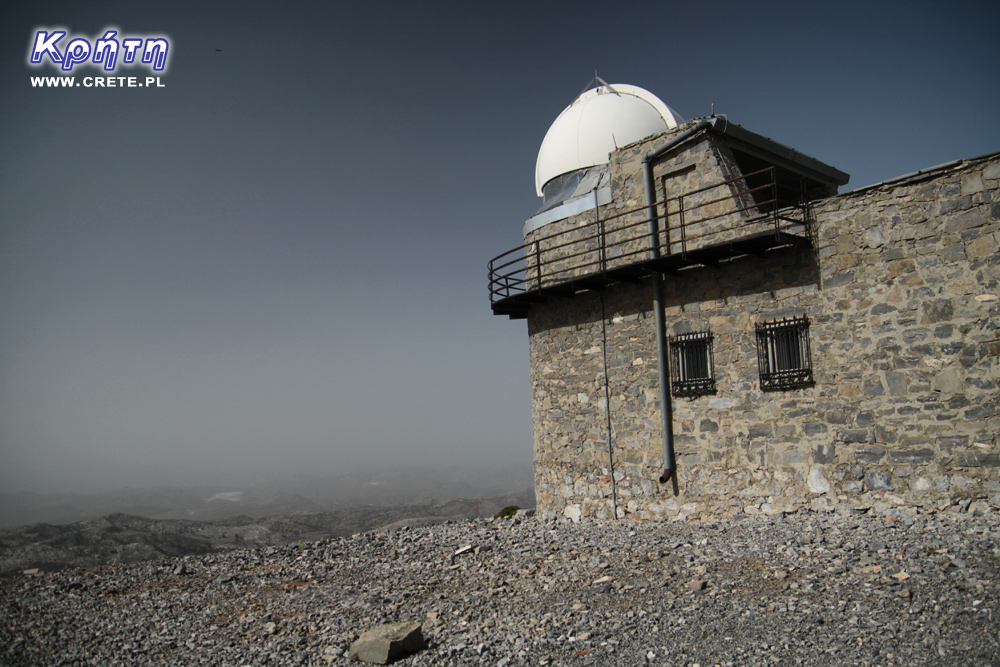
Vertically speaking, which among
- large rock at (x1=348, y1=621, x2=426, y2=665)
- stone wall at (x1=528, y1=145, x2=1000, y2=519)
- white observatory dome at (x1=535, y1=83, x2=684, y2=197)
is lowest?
large rock at (x1=348, y1=621, x2=426, y2=665)

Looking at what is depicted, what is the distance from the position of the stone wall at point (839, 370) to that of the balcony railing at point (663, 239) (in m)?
0.49

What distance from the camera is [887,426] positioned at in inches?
406

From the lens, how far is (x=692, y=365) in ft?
42.2

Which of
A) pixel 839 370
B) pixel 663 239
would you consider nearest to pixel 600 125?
pixel 663 239

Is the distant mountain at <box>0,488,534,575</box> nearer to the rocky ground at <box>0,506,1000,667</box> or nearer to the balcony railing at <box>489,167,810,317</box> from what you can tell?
the rocky ground at <box>0,506,1000,667</box>

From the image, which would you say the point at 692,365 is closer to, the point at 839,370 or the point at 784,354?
the point at 784,354

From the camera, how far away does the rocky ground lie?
634 centimetres

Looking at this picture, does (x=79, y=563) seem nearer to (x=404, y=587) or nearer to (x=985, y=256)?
(x=404, y=587)

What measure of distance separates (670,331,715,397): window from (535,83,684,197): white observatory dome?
20.9 ft

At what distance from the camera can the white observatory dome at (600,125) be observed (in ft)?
56.7

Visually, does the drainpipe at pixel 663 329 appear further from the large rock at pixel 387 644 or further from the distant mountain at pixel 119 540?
the distant mountain at pixel 119 540

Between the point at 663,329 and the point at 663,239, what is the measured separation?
2.00m

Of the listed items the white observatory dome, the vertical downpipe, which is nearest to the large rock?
the vertical downpipe

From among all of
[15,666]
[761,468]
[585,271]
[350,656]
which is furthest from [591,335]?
[15,666]
